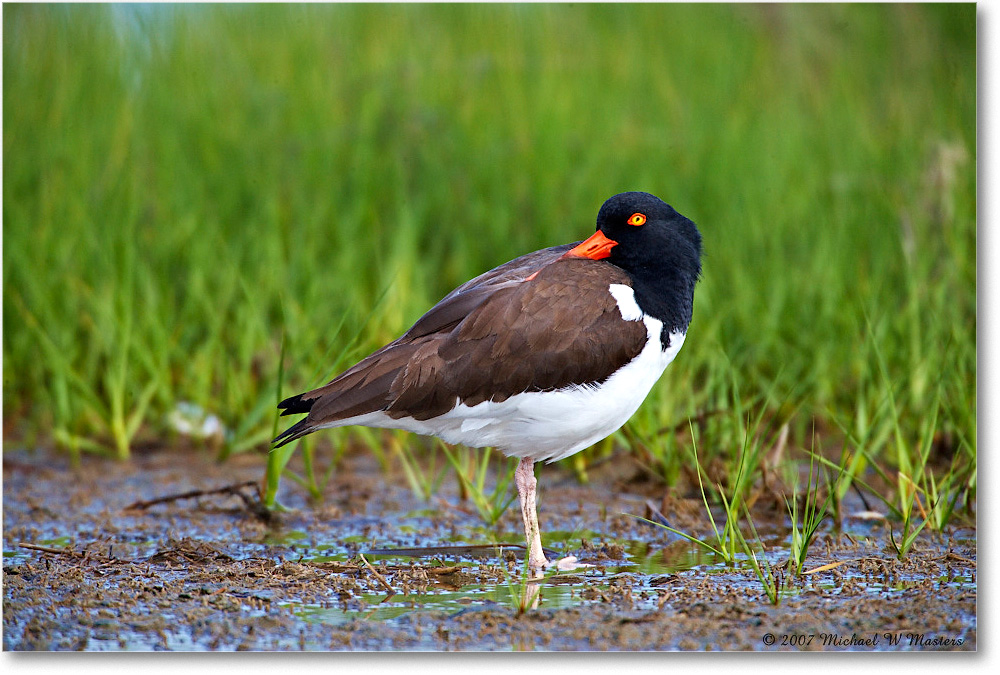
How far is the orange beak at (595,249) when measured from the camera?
450 cm

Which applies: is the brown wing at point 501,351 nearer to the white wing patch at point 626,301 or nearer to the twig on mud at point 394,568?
the white wing patch at point 626,301

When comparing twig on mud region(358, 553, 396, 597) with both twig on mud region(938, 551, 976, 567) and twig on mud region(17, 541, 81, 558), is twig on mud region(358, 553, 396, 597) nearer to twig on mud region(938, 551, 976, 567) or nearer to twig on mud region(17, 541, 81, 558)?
twig on mud region(17, 541, 81, 558)

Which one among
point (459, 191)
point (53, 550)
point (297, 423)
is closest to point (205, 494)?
point (53, 550)

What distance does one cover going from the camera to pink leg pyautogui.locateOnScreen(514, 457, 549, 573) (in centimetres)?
456

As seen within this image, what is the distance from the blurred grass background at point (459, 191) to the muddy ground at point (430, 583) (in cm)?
52

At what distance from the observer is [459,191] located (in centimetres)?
766

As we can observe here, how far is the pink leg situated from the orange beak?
86 centimetres

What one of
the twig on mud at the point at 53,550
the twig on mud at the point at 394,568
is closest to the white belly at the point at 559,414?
the twig on mud at the point at 394,568

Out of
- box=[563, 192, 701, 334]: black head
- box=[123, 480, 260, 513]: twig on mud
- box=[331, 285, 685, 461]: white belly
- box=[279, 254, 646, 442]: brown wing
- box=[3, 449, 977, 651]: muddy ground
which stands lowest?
box=[3, 449, 977, 651]: muddy ground

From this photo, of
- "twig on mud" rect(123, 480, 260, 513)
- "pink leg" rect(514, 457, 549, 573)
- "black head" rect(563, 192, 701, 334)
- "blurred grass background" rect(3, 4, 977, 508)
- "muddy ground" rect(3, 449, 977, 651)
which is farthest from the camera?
"blurred grass background" rect(3, 4, 977, 508)

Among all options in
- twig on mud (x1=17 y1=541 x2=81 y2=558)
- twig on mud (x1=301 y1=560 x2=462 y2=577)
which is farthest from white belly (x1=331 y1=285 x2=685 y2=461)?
twig on mud (x1=17 y1=541 x2=81 y2=558)

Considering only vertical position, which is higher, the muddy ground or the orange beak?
the orange beak

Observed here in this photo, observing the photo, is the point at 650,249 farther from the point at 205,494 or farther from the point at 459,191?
the point at 459,191

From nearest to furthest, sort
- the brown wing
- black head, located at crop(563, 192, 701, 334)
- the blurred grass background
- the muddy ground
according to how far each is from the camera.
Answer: the muddy ground → the brown wing → black head, located at crop(563, 192, 701, 334) → the blurred grass background
